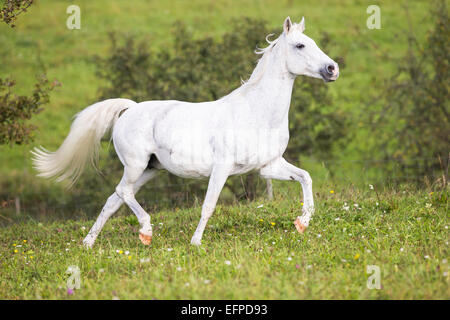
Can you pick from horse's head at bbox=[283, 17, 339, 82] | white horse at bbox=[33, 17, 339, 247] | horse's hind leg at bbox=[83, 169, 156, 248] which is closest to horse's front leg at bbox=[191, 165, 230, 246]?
white horse at bbox=[33, 17, 339, 247]

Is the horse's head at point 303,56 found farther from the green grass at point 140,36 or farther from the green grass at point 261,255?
the green grass at point 140,36

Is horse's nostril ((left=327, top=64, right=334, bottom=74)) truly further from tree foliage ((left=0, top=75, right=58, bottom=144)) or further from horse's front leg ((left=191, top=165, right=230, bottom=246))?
tree foliage ((left=0, top=75, right=58, bottom=144))

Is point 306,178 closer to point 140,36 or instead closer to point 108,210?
point 108,210

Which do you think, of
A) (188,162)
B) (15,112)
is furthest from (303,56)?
(15,112)

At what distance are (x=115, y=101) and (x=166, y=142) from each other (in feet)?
3.88

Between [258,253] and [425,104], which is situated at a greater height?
[425,104]

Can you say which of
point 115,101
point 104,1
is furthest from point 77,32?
point 115,101

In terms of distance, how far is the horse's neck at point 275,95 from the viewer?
5.82m

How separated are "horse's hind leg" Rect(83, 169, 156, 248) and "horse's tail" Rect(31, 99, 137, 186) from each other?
0.64m

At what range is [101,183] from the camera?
11.4m

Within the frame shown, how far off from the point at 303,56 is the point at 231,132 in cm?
112

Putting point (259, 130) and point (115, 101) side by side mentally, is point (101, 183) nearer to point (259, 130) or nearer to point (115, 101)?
point (115, 101)

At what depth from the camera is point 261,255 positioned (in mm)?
5180

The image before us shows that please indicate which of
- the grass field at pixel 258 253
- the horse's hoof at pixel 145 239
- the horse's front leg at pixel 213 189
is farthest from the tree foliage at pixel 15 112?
the horse's front leg at pixel 213 189
